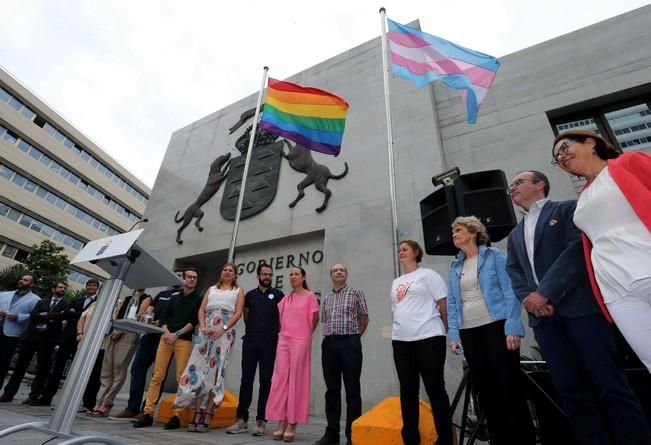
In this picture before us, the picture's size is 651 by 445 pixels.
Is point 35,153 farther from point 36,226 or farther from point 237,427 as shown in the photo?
point 237,427

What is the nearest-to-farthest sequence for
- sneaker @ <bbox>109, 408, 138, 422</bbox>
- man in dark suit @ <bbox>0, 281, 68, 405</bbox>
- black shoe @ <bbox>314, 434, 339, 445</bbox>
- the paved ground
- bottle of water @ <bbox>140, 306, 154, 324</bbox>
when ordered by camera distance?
the paved ground, black shoe @ <bbox>314, 434, 339, 445</bbox>, sneaker @ <bbox>109, 408, 138, 422</bbox>, man in dark suit @ <bbox>0, 281, 68, 405</bbox>, bottle of water @ <bbox>140, 306, 154, 324</bbox>

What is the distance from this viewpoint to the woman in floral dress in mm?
3045

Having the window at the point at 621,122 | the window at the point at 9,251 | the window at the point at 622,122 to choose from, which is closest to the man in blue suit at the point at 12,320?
the window at the point at 621,122

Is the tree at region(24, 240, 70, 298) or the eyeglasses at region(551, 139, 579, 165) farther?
the tree at region(24, 240, 70, 298)

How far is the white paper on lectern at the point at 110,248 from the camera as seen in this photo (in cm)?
193

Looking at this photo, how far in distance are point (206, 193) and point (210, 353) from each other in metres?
6.35

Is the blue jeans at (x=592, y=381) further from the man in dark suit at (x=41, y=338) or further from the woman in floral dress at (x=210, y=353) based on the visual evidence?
the man in dark suit at (x=41, y=338)

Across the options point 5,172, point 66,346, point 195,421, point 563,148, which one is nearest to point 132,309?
point 66,346

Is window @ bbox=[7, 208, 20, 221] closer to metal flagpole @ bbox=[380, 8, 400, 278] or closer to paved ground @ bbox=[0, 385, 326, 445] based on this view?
paved ground @ bbox=[0, 385, 326, 445]

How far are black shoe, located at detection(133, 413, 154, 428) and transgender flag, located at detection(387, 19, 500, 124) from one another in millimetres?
5266

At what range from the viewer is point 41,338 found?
435cm

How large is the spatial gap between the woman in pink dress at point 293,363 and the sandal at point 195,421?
2.08 ft

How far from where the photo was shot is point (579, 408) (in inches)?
62.1

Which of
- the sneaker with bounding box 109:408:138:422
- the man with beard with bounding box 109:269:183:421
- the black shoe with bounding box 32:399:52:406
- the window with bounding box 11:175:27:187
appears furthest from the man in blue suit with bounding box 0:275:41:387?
→ the window with bounding box 11:175:27:187
